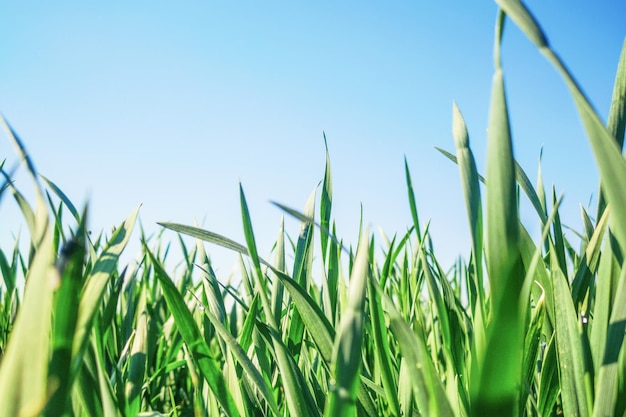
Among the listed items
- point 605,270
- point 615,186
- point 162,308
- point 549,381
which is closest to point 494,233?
point 615,186

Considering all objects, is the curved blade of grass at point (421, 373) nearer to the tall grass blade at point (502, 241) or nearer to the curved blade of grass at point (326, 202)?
the tall grass blade at point (502, 241)

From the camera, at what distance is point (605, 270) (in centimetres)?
34

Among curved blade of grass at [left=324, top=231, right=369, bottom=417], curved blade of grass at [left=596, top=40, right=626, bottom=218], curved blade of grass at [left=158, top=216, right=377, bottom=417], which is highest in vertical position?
curved blade of grass at [left=596, top=40, right=626, bottom=218]

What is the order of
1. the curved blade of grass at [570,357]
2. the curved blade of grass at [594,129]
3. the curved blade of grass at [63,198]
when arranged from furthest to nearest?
the curved blade of grass at [63,198], the curved blade of grass at [570,357], the curved blade of grass at [594,129]

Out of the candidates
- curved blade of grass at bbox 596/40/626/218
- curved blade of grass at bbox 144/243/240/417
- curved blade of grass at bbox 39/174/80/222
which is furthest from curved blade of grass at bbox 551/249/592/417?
curved blade of grass at bbox 39/174/80/222

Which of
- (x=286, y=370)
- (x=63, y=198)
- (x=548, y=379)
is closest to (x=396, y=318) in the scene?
(x=286, y=370)

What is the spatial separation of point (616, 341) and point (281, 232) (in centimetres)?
37

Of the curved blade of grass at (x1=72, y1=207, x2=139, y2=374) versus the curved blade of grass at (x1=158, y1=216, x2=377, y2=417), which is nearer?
the curved blade of grass at (x1=72, y1=207, x2=139, y2=374)

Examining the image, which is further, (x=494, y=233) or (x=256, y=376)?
(x=256, y=376)

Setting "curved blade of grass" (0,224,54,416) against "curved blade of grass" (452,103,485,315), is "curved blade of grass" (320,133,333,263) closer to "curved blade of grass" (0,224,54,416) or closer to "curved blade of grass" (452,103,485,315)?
"curved blade of grass" (452,103,485,315)

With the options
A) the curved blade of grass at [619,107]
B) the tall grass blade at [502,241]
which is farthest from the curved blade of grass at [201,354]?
the curved blade of grass at [619,107]

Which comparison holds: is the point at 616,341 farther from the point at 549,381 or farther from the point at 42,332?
the point at 42,332

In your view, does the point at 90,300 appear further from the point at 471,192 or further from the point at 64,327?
the point at 471,192

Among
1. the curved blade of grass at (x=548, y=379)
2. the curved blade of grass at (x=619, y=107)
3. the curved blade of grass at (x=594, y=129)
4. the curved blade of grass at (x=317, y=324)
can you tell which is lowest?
the curved blade of grass at (x=548, y=379)
